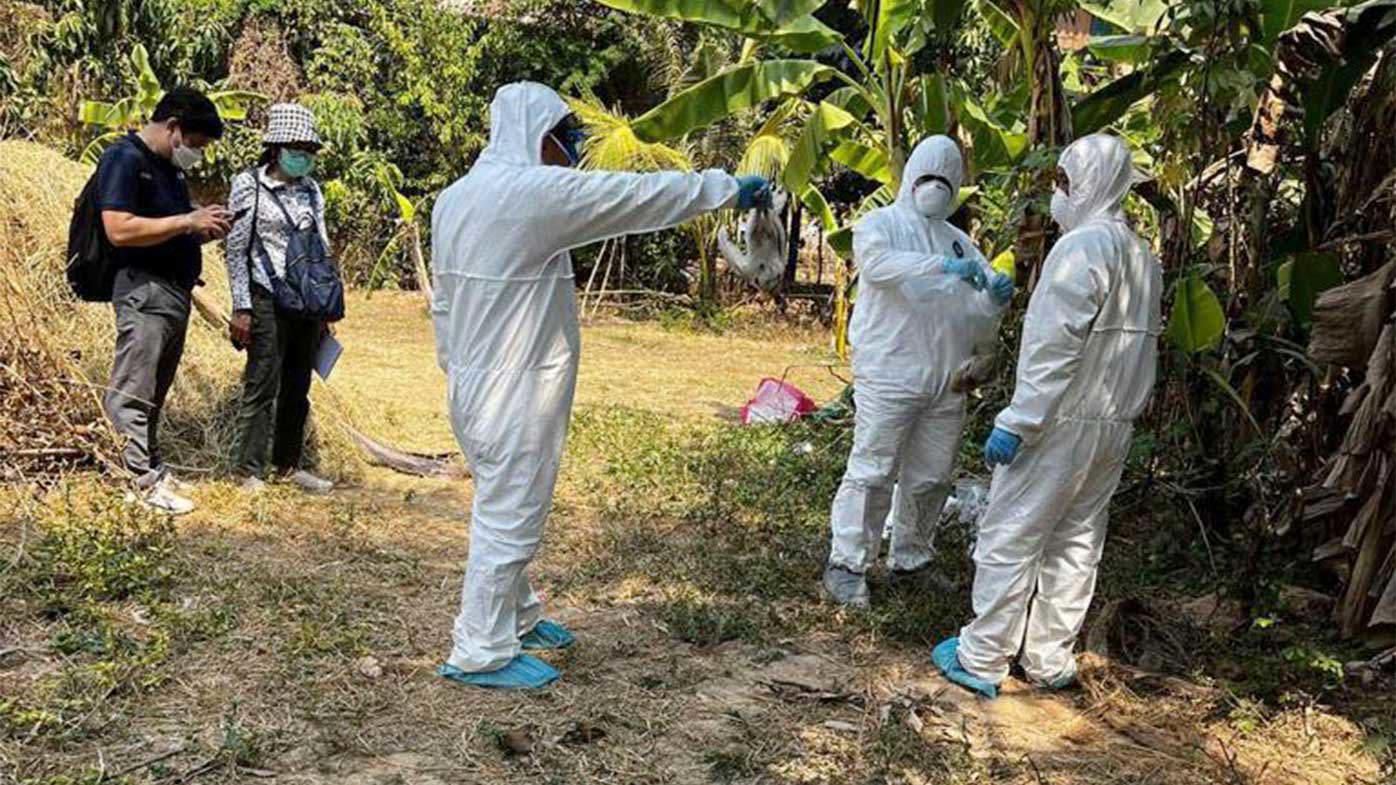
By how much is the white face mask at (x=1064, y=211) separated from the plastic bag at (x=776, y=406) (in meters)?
4.18

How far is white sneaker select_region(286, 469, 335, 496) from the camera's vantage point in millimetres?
5871

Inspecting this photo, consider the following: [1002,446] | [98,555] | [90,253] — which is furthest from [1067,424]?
[90,253]

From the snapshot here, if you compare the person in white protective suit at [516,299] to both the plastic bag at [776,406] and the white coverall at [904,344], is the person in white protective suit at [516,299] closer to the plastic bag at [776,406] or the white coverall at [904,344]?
the white coverall at [904,344]

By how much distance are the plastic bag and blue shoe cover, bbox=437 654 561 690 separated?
14.3ft

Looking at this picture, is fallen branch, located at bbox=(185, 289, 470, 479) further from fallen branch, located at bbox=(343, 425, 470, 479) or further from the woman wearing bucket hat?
the woman wearing bucket hat

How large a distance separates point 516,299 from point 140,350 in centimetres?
237

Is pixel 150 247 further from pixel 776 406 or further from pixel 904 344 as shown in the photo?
pixel 776 406

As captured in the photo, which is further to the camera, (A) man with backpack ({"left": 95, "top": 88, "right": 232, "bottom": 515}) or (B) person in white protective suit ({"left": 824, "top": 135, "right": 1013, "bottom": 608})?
(A) man with backpack ({"left": 95, "top": 88, "right": 232, "bottom": 515})

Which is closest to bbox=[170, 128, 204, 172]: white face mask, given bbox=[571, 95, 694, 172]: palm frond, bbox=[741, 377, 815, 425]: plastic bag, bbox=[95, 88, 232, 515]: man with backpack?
bbox=[95, 88, 232, 515]: man with backpack

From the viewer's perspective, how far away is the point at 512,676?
3.70 meters

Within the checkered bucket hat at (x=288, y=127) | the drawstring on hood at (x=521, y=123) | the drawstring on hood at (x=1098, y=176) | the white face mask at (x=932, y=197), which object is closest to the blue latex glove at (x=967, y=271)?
the white face mask at (x=932, y=197)

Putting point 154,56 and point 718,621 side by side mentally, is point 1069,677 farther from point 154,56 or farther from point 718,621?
point 154,56

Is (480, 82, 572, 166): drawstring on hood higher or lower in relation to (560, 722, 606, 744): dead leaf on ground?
higher

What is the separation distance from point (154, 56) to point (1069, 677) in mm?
12816
